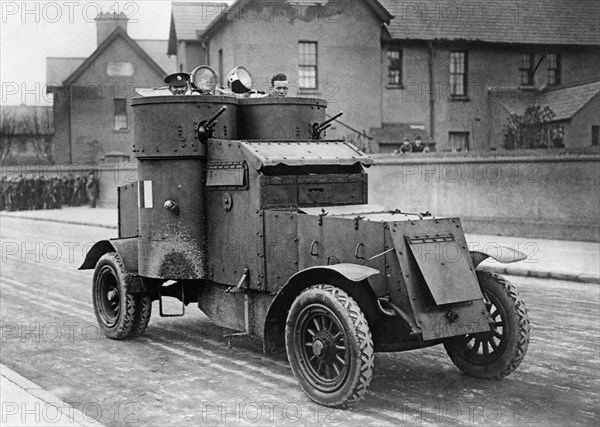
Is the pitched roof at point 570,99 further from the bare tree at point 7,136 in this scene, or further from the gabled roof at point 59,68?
the bare tree at point 7,136

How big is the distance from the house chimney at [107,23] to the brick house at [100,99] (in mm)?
3825

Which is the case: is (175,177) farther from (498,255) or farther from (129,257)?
(498,255)

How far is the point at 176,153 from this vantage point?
8867 millimetres

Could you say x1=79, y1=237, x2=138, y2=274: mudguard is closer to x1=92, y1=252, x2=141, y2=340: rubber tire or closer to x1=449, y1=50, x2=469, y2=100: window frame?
x1=92, y1=252, x2=141, y2=340: rubber tire

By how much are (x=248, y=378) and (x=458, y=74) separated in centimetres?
2943

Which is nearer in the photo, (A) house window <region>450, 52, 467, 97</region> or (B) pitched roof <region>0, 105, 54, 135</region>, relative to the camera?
(A) house window <region>450, 52, 467, 97</region>

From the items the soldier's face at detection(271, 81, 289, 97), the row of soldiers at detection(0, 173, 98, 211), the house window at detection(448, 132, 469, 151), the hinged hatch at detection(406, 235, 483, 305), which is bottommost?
the hinged hatch at detection(406, 235, 483, 305)

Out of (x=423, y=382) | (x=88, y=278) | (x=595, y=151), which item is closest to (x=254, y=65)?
(x=595, y=151)

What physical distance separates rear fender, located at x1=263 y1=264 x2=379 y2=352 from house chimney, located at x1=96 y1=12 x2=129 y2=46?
51.0m

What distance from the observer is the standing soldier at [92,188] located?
43.1 m

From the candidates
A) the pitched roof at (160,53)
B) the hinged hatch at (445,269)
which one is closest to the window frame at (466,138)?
the pitched roof at (160,53)

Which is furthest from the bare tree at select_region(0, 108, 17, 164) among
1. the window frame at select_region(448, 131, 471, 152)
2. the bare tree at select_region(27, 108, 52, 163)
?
the window frame at select_region(448, 131, 471, 152)

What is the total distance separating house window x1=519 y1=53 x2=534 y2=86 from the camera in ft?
119

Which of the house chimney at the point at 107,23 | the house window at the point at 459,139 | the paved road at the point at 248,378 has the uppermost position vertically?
the house chimney at the point at 107,23
